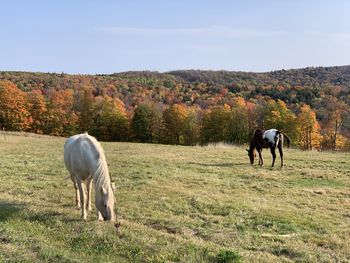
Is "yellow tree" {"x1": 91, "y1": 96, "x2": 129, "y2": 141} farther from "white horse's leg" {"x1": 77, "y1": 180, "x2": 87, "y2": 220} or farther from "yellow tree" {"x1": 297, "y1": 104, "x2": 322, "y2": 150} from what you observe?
"white horse's leg" {"x1": 77, "y1": 180, "x2": 87, "y2": 220}

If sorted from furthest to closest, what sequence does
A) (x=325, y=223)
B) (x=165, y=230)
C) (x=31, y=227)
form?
(x=325, y=223)
(x=165, y=230)
(x=31, y=227)

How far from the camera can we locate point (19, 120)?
6419cm

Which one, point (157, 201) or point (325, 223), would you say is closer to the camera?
point (325, 223)

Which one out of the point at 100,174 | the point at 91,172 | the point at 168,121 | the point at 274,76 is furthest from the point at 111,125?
the point at 274,76

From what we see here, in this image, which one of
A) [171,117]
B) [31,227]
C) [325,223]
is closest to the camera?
[31,227]

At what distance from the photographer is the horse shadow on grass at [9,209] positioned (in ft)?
27.6

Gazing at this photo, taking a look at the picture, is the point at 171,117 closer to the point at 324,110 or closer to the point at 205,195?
the point at 324,110

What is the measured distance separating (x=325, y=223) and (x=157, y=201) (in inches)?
192

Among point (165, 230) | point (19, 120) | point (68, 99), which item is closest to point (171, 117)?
point (68, 99)

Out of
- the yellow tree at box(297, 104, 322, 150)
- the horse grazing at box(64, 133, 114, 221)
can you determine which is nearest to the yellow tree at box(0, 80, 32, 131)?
the yellow tree at box(297, 104, 322, 150)

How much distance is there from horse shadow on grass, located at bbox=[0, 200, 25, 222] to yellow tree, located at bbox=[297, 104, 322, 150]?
2403 inches

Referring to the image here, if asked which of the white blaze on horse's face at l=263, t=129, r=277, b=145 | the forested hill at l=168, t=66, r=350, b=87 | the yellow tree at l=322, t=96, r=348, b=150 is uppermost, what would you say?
the forested hill at l=168, t=66, r=350, b=87

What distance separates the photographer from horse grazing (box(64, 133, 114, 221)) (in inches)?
345

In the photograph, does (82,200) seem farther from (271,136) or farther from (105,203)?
(271,136)
